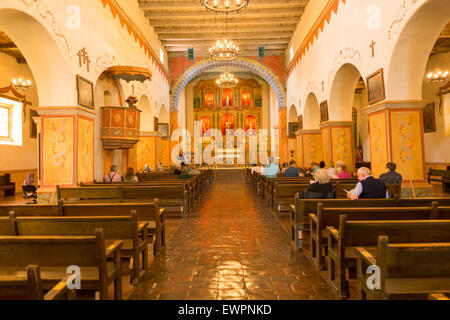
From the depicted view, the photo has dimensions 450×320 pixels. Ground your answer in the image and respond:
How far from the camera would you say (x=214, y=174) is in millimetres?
18922

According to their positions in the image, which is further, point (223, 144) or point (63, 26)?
point (223, 144)

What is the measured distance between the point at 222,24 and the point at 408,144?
11215 millimetres

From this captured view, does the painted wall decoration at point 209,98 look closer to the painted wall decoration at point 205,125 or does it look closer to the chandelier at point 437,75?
the painted wall decoration at point 205,125

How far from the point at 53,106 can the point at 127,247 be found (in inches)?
213

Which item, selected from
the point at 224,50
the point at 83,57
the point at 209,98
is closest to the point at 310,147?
the point at 224,50

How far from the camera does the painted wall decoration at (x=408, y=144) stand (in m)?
6.86

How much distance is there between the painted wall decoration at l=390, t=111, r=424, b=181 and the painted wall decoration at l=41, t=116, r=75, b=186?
24.1 feet

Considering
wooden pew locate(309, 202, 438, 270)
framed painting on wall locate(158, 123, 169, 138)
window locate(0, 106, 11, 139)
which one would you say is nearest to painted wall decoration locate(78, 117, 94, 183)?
wooden pew locate(309, 202, 438, 270)

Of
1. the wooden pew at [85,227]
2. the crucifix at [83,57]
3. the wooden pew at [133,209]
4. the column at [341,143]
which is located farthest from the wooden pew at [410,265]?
the column at [341,143]

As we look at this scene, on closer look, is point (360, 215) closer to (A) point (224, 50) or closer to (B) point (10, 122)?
(A) point (224, 50)

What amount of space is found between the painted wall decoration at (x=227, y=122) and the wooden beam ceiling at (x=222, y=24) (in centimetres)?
901

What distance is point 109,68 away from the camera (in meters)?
9.12
